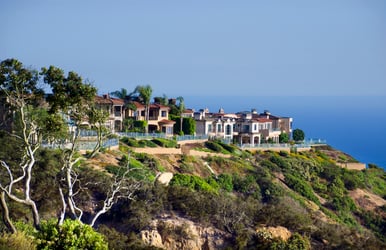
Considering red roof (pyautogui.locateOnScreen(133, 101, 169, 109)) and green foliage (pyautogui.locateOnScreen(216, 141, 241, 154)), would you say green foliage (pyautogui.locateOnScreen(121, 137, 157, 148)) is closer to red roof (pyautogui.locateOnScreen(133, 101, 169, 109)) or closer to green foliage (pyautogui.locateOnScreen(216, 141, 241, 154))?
green foliage (pyautogui.locateOnScreen(216, 141, 241, 154))

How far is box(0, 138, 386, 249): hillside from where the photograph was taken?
36.2 meters

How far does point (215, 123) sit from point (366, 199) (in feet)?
61.4

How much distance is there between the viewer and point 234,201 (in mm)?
40750

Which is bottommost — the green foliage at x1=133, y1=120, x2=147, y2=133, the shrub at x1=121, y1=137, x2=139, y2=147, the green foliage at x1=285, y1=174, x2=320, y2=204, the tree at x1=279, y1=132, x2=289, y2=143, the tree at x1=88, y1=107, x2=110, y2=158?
the green foliage at x1=285, y1=174, x2=320, y2=204

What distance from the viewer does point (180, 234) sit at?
119ft

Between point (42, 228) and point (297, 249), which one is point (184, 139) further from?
point (42, 228)

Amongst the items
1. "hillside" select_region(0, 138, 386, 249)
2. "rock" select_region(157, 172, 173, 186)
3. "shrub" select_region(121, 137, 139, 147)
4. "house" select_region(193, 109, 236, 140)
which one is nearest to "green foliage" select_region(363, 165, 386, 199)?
"hillside" select_region(0, 138, 386, 249)

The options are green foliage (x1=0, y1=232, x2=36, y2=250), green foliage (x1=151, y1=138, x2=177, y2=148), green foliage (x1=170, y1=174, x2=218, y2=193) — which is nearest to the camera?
green foliage (x1=0, y1=232, x2=36, y2=250)

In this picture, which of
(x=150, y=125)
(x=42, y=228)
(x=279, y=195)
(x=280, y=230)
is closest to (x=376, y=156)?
(x=150, y=125)

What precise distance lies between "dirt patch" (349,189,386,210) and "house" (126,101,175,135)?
689 inches

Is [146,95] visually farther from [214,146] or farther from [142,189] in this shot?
[142,189]

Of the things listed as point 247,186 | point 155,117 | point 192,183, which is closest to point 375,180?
point 155,117

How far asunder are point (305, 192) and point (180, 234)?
78.3ft

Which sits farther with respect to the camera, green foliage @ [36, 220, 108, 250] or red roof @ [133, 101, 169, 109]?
red roof @ [133, 101, 169, 109]
